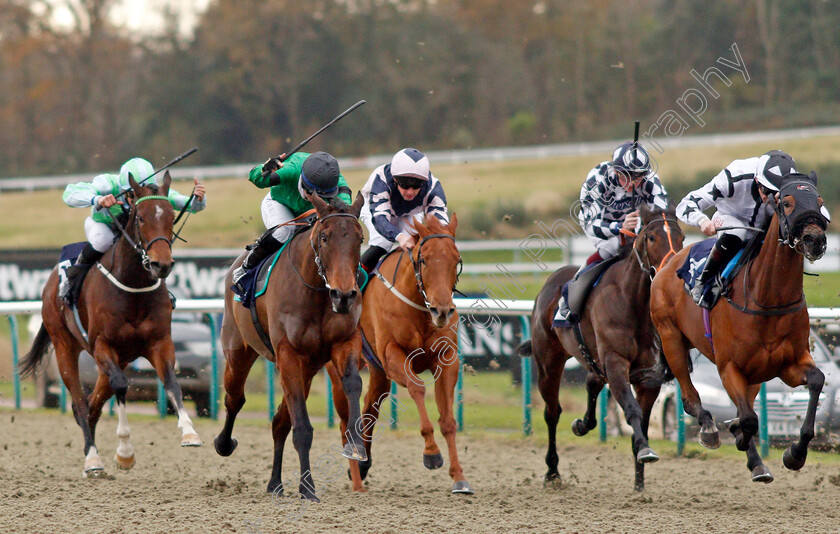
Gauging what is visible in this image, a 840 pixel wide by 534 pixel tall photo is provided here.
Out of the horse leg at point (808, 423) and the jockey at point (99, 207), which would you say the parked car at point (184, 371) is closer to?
the jockey at point (99, 207)

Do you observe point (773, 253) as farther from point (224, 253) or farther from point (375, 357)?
point (224, 253)

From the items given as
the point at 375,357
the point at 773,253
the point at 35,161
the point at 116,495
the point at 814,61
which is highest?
the point at 814,61

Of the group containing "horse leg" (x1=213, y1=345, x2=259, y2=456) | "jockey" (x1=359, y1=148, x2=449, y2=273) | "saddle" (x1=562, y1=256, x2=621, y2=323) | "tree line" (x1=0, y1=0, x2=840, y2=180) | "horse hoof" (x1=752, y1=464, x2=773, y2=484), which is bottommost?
"horse hoof" (x1=752, y1=464, x2=773, y2=484)

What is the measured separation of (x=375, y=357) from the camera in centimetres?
700

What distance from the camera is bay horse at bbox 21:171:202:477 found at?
7.14m

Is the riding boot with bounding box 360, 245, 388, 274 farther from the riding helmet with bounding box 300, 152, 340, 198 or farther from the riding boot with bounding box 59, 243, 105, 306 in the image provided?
the riding boot with bounding box 59, 243, 105, 306

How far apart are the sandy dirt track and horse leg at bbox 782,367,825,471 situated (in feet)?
1.08

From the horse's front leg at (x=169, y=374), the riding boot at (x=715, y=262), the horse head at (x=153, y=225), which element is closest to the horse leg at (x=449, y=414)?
the riding boot at (x=715, y=262)

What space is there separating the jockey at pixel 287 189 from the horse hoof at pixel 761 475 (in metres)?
2.79

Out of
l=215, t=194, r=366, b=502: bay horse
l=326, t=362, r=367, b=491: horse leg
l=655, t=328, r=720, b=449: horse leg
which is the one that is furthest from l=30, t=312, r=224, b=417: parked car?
l=655, t=328, r=720, b=449: horse leg

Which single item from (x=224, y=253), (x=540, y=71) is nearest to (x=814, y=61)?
(x=540, y=71)

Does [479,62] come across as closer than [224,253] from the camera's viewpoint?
No

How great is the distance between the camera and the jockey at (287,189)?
21.7 feet

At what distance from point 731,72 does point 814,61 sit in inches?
169
